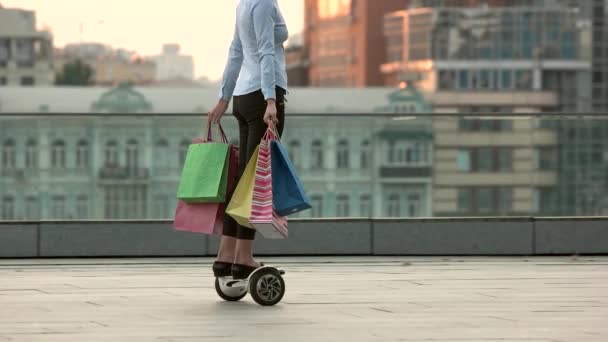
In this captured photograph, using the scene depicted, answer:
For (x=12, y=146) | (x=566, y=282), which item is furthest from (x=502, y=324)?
(x=12, y=146)

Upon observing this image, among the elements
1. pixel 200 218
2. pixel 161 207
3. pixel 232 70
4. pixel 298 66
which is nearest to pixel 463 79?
pixel 298 66

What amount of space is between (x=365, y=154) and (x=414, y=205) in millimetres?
494

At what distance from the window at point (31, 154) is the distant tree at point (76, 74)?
162m

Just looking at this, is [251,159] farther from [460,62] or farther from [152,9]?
[152,9]

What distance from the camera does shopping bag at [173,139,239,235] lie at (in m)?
6.12

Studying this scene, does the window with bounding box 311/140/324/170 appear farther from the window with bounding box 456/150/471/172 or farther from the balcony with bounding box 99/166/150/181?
the balcony with bounding box 99/166/150/181

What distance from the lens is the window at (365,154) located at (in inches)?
384

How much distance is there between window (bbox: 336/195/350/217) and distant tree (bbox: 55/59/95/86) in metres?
162

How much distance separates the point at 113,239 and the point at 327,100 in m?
135

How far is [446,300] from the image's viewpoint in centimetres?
612

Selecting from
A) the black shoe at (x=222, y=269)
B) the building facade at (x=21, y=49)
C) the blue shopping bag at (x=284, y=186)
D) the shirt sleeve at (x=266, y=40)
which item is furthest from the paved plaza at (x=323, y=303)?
the building facade at (x=21, y=49)

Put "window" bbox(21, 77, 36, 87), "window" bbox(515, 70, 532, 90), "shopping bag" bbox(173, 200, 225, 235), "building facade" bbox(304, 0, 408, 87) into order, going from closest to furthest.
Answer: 1. "shopping bag" bbox(173, 200, 225, 235)
2. "window" bbox(515, 70, 532, 90)
3. "building facade" bbox(304, 0, 408, 87)
4. "window" bbox(21, 77, 36, 87)

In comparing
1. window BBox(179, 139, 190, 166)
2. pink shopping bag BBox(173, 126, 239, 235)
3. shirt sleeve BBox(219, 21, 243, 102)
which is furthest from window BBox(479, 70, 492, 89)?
pink shopping bag BBox(173, 126, 239, 235)

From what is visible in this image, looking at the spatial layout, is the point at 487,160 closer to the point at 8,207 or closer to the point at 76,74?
the point at 8,207
